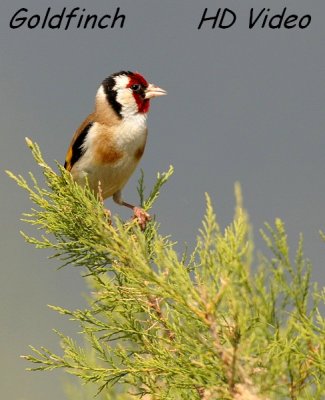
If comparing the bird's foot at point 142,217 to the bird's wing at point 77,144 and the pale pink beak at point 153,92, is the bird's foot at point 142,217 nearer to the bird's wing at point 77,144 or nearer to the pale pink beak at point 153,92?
the bird's wing at point 77,144

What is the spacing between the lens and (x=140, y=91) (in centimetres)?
430

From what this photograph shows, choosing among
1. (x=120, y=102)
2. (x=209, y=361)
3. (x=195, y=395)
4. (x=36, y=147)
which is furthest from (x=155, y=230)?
(x=120, y=102)

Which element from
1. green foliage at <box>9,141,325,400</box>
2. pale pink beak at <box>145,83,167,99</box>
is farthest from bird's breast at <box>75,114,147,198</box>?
green foliage at <box>9,141,325,400</box>

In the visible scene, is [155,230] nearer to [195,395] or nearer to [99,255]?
[99,255]

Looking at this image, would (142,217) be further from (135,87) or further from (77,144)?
(135,87)

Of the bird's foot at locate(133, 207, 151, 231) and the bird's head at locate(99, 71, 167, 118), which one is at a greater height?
the bird's head at locate(99, 71, 167, 118)

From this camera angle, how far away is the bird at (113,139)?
3.90 meters

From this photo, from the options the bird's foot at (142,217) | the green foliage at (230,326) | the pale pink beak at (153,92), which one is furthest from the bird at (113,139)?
the green foliage at (230,326)

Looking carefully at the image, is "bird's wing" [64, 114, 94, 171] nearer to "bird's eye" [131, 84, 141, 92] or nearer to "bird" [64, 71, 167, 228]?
"bird" [64, 71, 167, 228]

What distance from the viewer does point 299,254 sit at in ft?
5.42

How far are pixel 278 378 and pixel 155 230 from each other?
1.05m

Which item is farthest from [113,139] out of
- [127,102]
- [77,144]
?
[127,102]

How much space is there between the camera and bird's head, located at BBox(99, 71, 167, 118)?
13.8 feet

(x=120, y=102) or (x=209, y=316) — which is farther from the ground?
(x=120, y=102)
